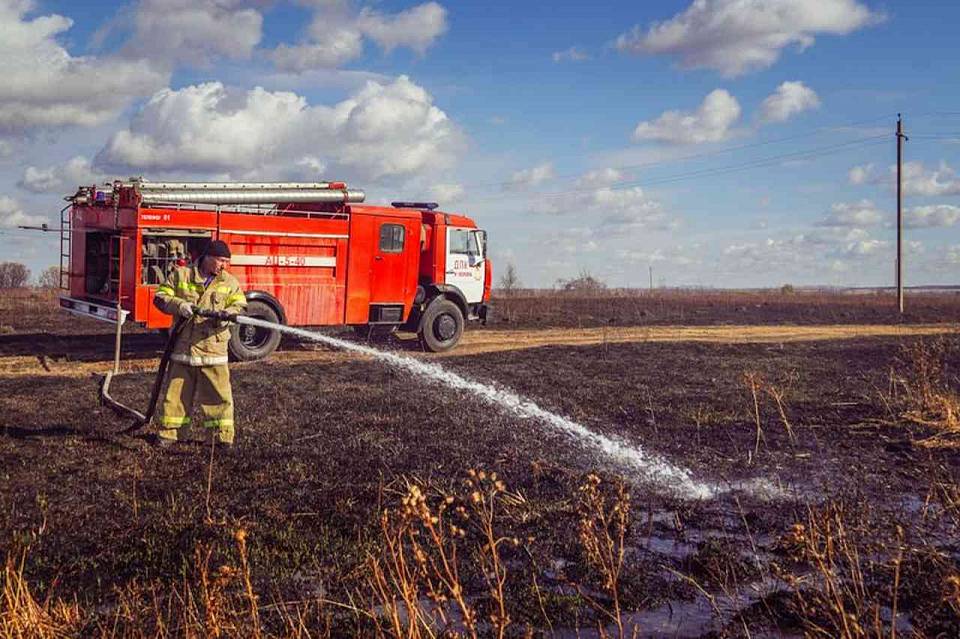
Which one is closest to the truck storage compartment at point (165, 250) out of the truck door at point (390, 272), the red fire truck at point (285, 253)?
the red fire truck at point (285, 253)

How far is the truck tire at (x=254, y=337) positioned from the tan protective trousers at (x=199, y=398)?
6126mm

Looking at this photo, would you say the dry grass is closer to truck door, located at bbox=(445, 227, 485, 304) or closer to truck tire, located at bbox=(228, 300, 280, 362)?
truck door, located at bbox=(445, 227, 485, 304)

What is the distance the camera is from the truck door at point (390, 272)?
52.4ft

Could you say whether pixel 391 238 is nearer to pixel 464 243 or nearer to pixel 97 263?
pixel 464 243

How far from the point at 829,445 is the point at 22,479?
8.17m

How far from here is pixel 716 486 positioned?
23.2 feet

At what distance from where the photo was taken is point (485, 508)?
5.67 meters

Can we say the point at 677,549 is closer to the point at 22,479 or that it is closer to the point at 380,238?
the point at 22,479

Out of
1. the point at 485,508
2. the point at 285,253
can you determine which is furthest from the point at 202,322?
the point at 285,253

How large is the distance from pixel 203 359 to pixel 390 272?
8481 millimetres

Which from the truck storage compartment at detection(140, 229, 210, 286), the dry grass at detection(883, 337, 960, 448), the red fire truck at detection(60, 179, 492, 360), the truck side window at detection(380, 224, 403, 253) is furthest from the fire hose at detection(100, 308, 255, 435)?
the truck side window at detection(380, 224, 403, 253)

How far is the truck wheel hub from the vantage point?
56.3 feet

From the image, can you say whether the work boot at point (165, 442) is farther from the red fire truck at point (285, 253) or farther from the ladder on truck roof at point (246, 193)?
the ladder on truck roof at point (246, 193)

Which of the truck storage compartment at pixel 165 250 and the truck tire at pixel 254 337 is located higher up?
the truck storage compartment at pixel 165 250
